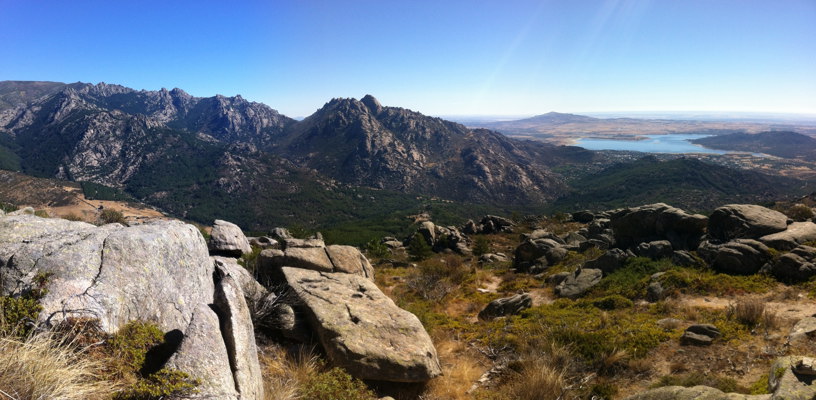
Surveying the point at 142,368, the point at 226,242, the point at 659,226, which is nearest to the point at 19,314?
the point at 142,368

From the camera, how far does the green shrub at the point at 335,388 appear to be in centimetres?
782

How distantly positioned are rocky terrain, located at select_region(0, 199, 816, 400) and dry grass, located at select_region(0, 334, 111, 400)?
0.33 m

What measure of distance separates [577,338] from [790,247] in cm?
1741

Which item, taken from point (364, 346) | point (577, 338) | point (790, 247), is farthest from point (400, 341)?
point (790, 247)

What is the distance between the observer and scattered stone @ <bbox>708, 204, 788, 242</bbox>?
21.0m

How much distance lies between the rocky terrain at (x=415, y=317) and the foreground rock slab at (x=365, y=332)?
2.4 inches

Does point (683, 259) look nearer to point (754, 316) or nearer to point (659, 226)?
point (659, 226)

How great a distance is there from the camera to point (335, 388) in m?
8.09

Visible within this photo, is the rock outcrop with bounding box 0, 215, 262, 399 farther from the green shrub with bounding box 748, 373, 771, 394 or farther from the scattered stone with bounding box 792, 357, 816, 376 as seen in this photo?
the green shrub with bounding box 748, 373, 771, 394

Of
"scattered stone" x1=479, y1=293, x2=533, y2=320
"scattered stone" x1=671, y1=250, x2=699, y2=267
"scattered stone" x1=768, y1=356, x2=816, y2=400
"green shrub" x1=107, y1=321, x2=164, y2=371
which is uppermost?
"green shrub" x1=107, y1=321, x2=164, y2=371

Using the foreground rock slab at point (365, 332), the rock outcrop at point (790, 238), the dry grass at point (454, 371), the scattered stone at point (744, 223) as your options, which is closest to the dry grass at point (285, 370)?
the foreground rock slab at point (365, 332)

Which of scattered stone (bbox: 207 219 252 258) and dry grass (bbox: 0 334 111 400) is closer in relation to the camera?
dry grass (bbox: 0 334 111 400)

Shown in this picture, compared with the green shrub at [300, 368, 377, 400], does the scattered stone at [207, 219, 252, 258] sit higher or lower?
higher

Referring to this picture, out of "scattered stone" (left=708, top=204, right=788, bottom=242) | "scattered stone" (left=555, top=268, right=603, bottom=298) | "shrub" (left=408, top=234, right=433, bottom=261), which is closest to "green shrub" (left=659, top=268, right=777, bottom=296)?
"scattered stone" (left=555, top=268, right=603, bottom=298)
